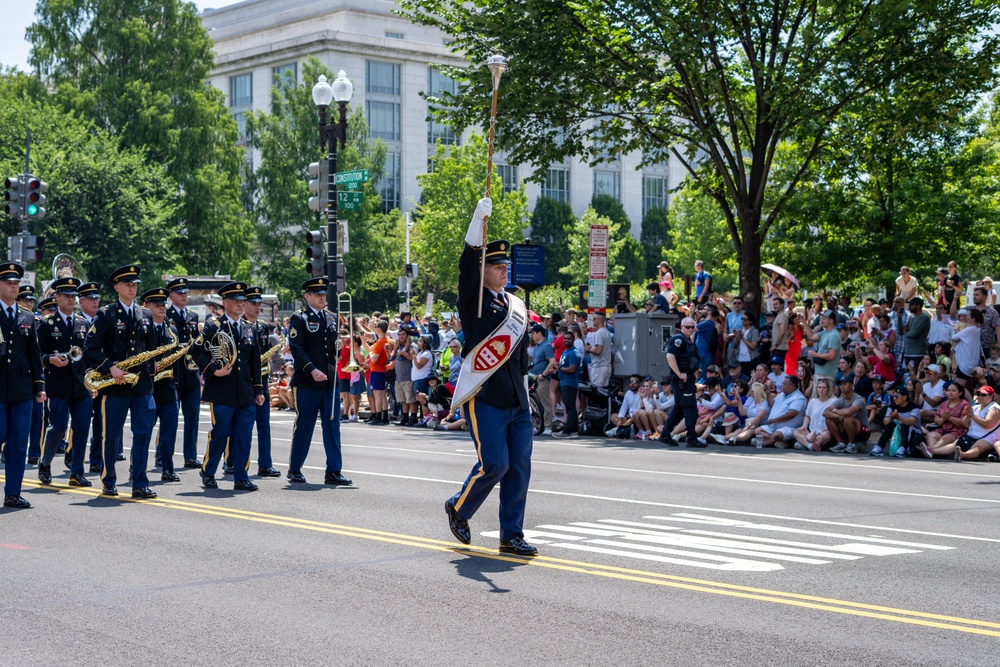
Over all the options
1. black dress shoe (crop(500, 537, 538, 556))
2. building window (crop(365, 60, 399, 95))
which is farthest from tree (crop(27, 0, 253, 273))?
black dress shoe (crop(500, 537, 538, 556))

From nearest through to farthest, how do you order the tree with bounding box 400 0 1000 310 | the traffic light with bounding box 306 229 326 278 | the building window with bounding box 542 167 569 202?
the traffic light with bounding box 306 229 326 278, the tree with bounding box 400 0 1000 310, the building window with bounding box 542 167 569 202

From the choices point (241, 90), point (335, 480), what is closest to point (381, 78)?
point (241, 90)

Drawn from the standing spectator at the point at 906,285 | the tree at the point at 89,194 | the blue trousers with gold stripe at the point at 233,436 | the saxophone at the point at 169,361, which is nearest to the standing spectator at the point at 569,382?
the standing spectator at the point at 906,285

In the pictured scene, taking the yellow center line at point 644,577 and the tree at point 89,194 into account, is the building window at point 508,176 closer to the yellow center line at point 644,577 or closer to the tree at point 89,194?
the tree at point 89,194

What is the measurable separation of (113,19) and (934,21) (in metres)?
40.4

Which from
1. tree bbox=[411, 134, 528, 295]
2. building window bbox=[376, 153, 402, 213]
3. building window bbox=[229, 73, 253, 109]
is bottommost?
tree bbox=[411, 134, 528, 295]

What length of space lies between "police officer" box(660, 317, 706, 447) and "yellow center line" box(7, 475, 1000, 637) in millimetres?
9895

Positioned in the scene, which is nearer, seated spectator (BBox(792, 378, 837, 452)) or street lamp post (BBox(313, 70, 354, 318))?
seated spectator (BBox(792, 378, 837, 452))

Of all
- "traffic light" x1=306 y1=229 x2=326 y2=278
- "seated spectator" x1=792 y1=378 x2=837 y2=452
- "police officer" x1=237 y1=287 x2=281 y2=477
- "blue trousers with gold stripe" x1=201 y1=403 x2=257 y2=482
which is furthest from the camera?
"traffic light" x1=306 y1=229 x2=326 y2=278

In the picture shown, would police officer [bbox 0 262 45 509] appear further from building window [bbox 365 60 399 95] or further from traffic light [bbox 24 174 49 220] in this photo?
building window [bbox 365 60 399 95]

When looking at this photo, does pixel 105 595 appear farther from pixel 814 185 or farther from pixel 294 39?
pixel 294 39

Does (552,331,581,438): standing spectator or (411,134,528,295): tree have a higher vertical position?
(411,134,528,295): tree

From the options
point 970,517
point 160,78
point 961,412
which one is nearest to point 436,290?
point 160,78

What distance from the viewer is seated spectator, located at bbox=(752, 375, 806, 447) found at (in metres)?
20.4
